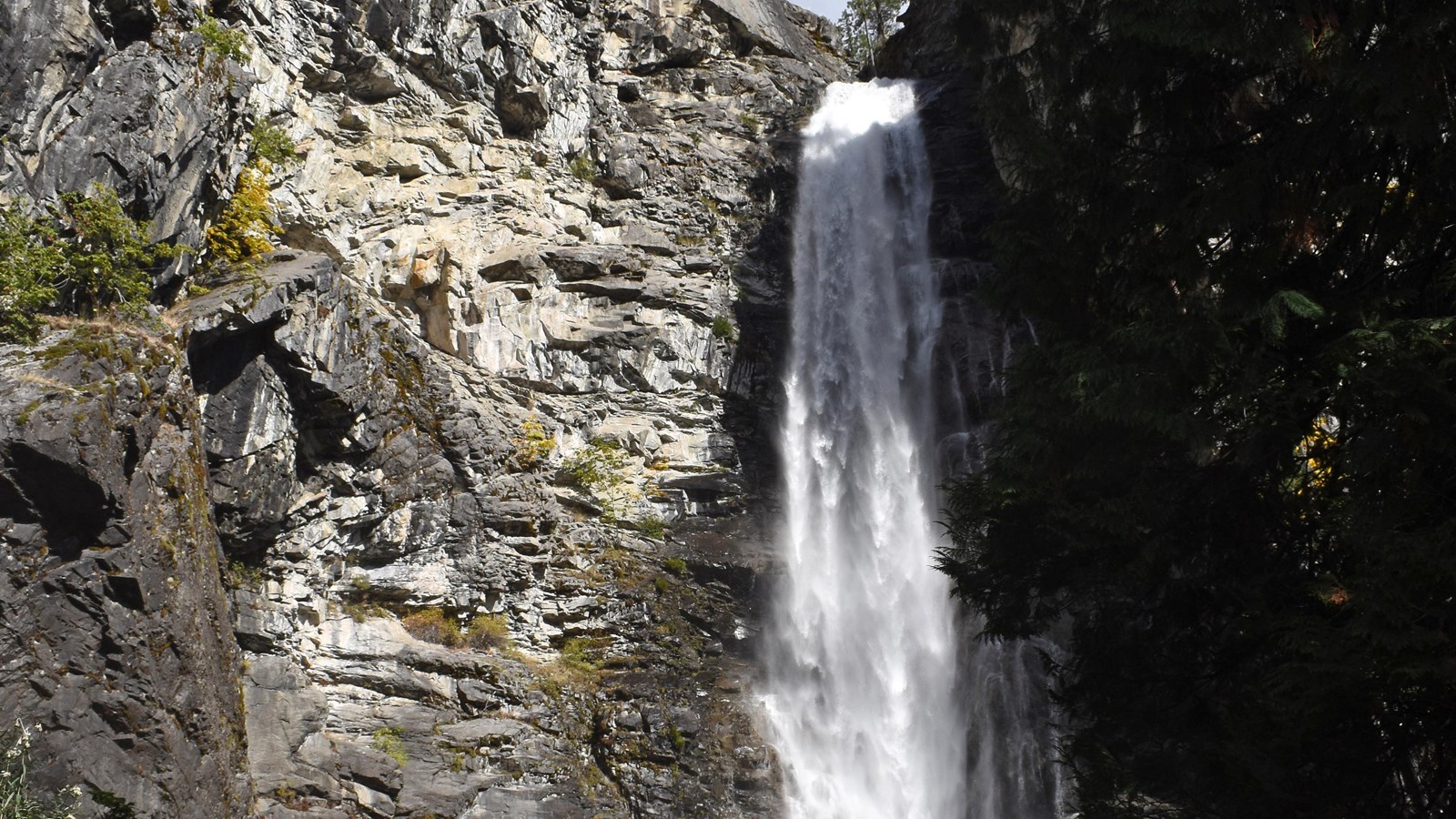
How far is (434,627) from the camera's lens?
1269 cm

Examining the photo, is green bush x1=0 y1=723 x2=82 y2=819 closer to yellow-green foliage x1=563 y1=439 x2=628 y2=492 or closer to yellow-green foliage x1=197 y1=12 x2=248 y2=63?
yellow-green foliage x1=563 y1=439 x2=628 y2=492

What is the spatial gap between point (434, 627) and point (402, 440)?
2.59m

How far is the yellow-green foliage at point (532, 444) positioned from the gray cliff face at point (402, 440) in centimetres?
6

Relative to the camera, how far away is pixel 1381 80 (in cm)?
503

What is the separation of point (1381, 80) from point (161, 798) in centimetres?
1083

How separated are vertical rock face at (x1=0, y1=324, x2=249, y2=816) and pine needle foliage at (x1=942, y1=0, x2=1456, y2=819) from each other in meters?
7.43

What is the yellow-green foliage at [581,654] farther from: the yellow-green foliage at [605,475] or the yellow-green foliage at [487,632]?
the yellow-green foliage at [605,475]

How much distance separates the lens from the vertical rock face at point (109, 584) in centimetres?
818

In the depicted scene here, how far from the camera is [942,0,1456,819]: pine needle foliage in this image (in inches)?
188

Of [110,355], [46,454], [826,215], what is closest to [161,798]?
[46,454]

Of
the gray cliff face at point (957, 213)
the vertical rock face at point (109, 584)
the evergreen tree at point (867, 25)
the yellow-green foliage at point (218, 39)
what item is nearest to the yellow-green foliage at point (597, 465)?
the gray cliff face at point (957, 213)

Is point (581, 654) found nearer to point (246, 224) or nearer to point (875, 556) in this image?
point (875, 556)

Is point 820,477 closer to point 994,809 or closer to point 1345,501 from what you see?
point 994,809

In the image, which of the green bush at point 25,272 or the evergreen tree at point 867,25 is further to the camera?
the evergreen tree at point 867,25
